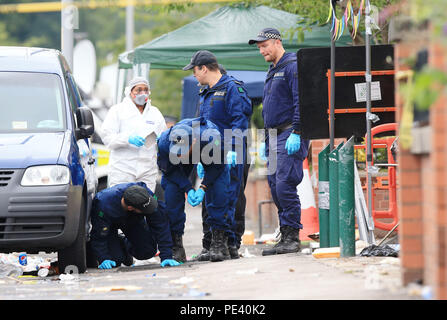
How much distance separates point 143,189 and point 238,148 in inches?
41.1

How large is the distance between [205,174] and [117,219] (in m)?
0.91

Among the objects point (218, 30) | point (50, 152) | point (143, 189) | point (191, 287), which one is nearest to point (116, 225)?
point (143, 189)

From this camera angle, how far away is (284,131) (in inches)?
359

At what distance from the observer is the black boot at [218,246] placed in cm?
860

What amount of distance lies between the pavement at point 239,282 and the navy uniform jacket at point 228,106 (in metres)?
1.27

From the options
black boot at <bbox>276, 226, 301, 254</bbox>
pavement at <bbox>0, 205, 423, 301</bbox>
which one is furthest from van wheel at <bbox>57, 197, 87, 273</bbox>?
black boot at <bbox>276, 226, 301, 254</bbox>

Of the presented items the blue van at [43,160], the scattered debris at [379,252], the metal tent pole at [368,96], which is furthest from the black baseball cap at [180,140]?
the scattered debris at [379,252]

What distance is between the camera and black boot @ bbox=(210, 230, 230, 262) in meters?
8.60

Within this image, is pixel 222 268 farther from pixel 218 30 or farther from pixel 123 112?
pixel 218 30

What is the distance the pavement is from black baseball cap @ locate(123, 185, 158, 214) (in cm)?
55

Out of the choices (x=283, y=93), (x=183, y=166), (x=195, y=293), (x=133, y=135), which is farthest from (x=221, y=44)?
(x=195, y=293)

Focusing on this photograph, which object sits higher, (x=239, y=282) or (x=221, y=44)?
(x=221, y=44)

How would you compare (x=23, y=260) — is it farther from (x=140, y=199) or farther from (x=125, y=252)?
(x=140, y=199)

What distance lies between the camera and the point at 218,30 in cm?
1253
